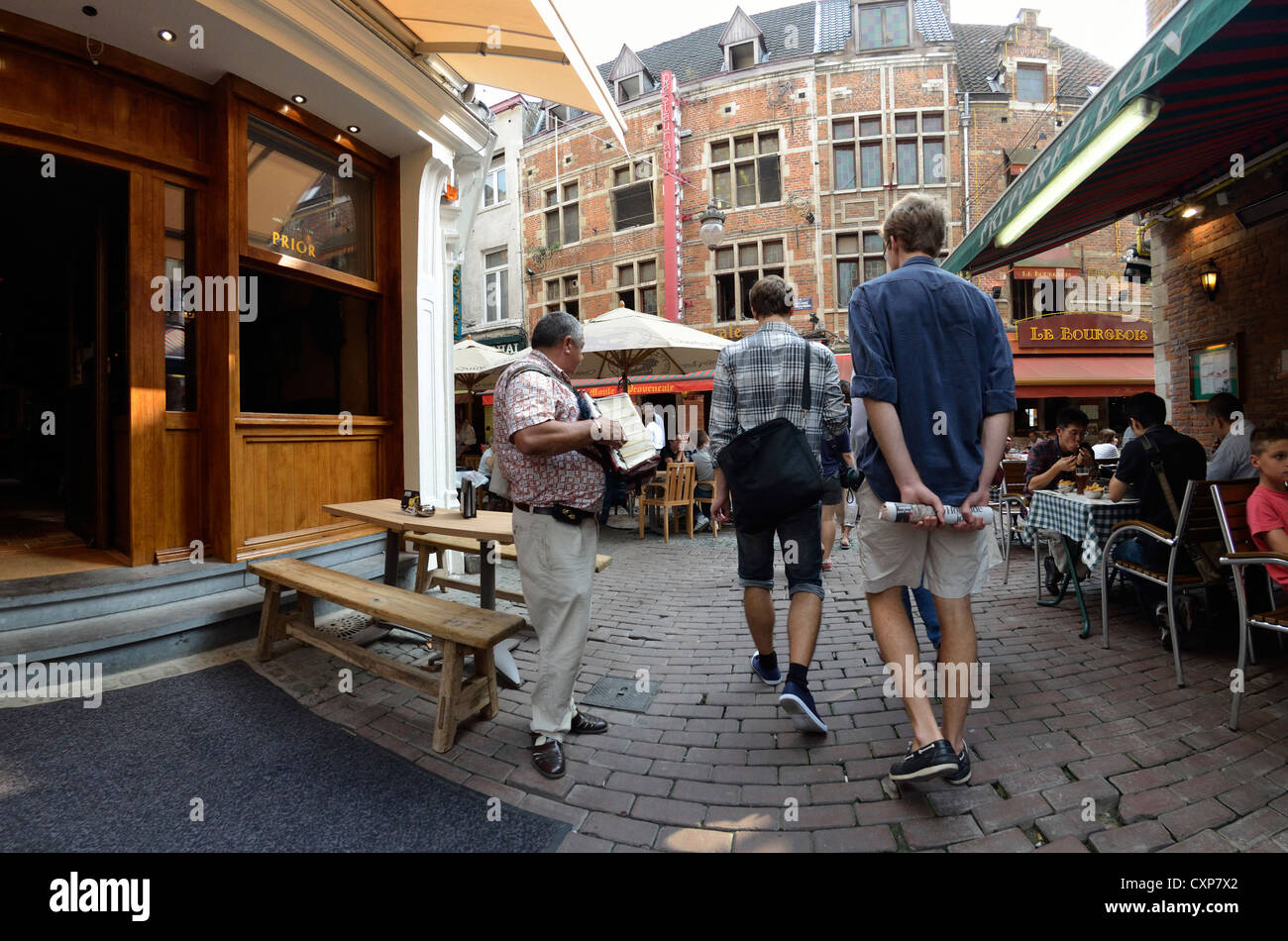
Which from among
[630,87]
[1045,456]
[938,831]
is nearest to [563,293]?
[630,87]

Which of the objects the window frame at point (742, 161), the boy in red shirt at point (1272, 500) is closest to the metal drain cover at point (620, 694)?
the boy in red shirt at point (1272, 500)

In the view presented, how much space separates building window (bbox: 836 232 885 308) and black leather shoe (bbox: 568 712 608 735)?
16.3m

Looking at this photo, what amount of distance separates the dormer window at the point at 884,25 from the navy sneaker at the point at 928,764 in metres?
20.7

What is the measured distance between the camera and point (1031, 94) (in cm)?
1705

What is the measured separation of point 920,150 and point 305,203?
688 inches

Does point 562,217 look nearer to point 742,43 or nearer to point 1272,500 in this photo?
point 742,43

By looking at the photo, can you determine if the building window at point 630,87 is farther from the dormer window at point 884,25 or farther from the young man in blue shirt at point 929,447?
the young man in blue shirt at point 929,447

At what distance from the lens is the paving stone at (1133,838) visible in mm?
1778

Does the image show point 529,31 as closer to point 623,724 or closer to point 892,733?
point 623,724

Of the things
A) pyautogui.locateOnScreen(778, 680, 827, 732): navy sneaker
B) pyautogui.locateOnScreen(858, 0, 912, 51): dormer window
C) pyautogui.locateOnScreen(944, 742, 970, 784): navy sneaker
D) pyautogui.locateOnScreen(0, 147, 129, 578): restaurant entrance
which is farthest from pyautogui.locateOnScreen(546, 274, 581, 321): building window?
pyautogui.locateOnScreen(944, 742, 970, 784): navy sneaker

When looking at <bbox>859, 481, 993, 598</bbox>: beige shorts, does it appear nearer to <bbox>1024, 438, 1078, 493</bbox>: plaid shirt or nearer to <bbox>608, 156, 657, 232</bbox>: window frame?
<bbox>1024, 438, 1078, 493</bbox>: plaid shirt

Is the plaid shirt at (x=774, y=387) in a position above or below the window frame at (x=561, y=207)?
below

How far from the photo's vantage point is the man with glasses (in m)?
4.42

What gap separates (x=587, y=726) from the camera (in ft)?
8.73
